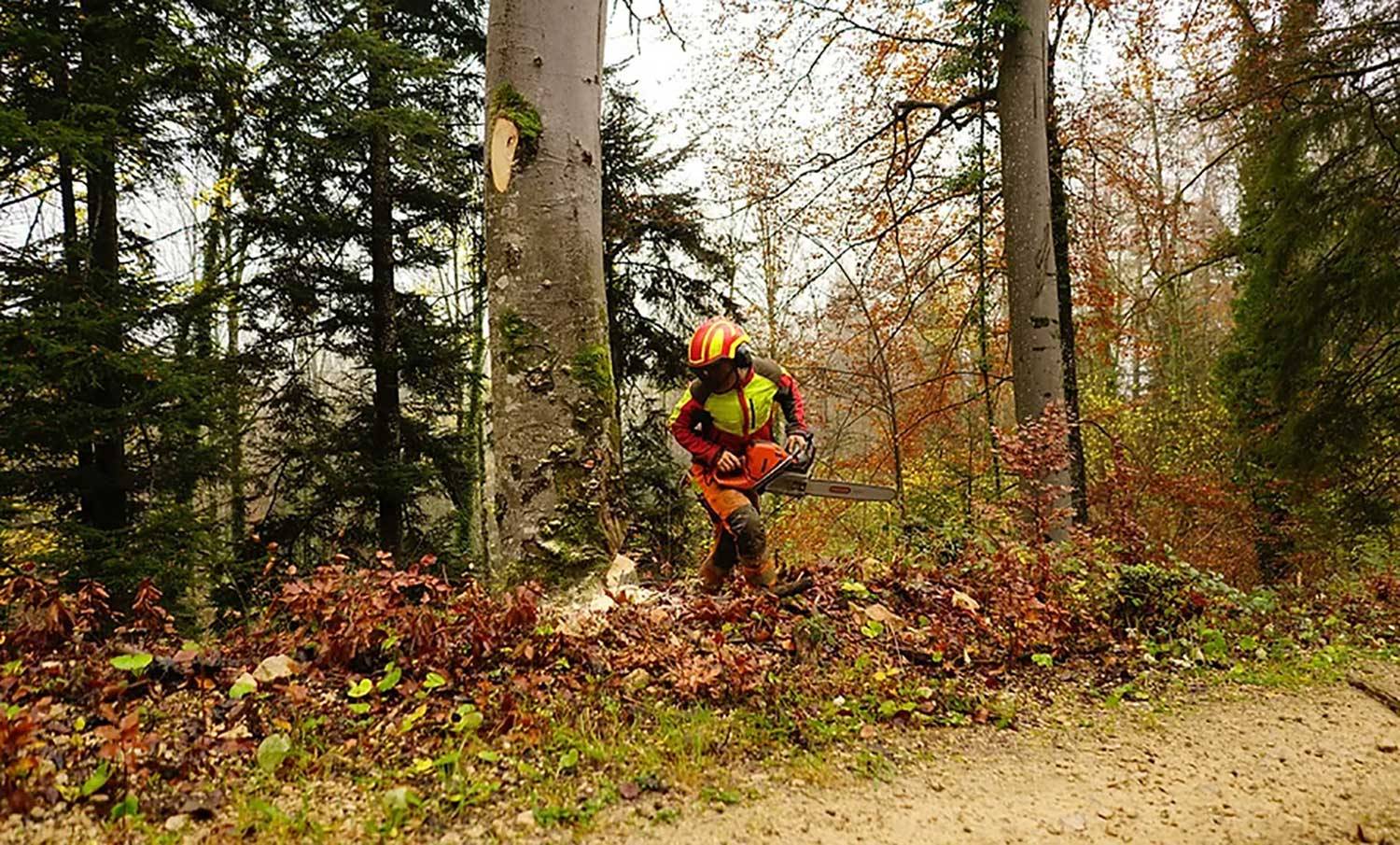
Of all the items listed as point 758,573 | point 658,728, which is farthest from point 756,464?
point 658,728

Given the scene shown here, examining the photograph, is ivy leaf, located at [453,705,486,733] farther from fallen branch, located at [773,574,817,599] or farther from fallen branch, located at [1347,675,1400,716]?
fallen branch, located at [1347,675,1400,716]

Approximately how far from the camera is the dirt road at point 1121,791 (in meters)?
2.54

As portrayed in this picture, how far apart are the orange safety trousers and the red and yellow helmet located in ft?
2.78

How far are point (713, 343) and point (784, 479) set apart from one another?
3.67 ft

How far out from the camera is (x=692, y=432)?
529 centimetres

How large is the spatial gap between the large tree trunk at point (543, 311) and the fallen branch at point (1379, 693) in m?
4.28

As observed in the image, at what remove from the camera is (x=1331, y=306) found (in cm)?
871

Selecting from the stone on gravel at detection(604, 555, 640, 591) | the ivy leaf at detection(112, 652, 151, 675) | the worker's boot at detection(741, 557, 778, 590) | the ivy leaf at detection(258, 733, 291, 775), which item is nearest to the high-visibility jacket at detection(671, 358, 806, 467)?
Result: the worker's boot at detection(741, 557, 778, 590)

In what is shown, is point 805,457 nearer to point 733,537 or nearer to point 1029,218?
point 733,537

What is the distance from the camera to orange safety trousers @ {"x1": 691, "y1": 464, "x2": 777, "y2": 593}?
495 centimetres

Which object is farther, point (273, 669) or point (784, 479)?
point (784, 479)

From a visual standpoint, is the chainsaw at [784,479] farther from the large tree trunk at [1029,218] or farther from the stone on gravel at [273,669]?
the large tree trunk at [1029,218]

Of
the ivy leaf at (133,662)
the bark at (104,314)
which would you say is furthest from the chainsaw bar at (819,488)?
the bark at (104,314)

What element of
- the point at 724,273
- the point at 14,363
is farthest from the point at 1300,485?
the point at 14,363
